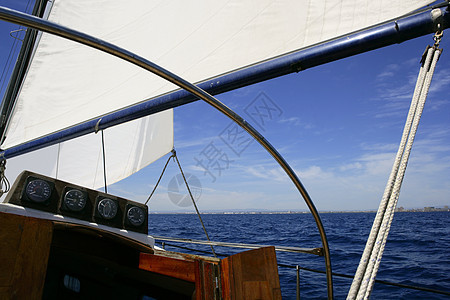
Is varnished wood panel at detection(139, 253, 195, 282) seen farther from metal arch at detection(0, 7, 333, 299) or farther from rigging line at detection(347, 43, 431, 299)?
rigging line at detection(347, 43, 431, 299)

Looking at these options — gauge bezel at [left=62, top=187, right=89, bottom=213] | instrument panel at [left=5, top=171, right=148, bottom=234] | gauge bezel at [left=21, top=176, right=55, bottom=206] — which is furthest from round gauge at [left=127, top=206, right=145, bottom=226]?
gauge bezel at [left=21, top=176, right=55, bottom=206]

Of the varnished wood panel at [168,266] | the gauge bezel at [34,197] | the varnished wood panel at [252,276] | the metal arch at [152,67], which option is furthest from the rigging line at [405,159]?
the gauge bezel at [34,197]

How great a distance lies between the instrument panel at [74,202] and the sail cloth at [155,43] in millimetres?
958

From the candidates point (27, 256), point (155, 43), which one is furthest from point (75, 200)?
point (155, 43)

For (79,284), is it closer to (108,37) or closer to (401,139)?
(108,37)

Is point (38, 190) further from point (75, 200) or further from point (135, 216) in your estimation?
point (135, 216)

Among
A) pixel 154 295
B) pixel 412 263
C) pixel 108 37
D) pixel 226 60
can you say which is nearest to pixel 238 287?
pixel 154 295

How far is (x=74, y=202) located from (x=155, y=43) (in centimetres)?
154

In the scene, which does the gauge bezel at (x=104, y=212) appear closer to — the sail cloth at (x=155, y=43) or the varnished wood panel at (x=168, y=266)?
the varnished wood panel at (x=168, y=266)

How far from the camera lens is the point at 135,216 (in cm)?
228

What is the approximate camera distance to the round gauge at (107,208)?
2.10m

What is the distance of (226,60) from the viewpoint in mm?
2051

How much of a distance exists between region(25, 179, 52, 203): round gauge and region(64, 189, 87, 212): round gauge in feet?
0.39

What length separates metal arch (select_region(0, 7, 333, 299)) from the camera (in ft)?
3.11
